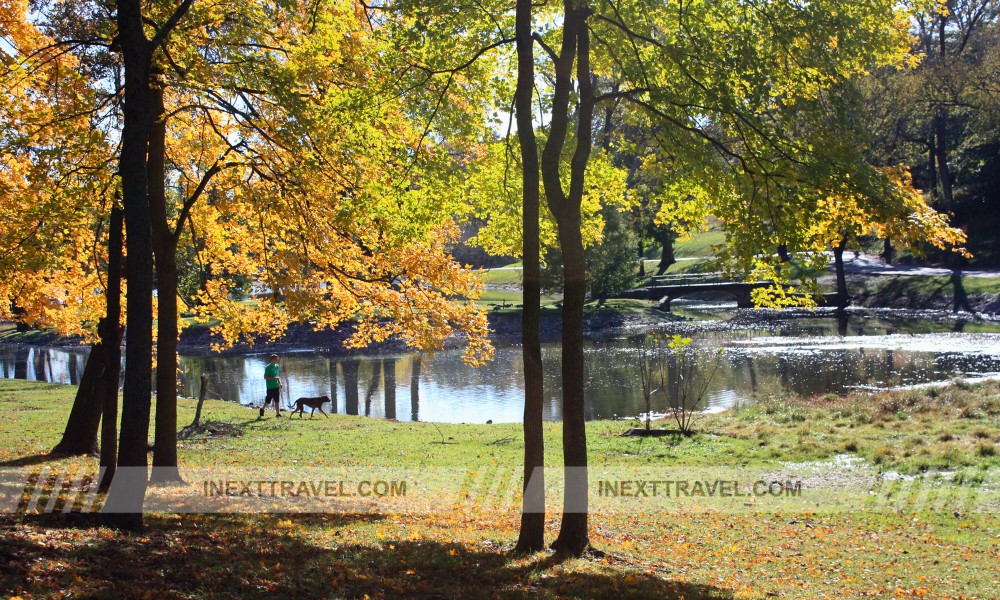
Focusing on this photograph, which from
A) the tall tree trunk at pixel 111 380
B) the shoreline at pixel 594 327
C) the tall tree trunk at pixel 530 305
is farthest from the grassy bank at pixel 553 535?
the shoreline at pixel 594 327

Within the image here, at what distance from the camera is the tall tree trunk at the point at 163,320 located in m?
11.9

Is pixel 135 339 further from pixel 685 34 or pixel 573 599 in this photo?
pixel 685 34

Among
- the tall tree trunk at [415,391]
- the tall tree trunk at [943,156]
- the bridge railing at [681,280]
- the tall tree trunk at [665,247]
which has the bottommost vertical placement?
the tall tree trunk at [415,391]

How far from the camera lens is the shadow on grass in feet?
20.5

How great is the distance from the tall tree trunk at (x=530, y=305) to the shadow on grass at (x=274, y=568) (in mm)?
486

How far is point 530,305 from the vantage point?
923cm

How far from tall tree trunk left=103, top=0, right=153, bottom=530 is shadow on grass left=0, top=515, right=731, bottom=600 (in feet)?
1.85

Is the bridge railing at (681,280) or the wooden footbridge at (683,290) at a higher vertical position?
the bridge railing at (681,280)

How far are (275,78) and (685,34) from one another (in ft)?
16.9

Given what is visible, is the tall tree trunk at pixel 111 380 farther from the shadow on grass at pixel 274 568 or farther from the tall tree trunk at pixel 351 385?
the tall tree trunk at pixel 351 385

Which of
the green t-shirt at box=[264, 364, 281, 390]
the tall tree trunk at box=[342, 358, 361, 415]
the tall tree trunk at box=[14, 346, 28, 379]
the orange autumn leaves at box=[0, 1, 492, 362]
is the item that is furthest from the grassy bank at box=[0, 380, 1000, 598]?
the tall tree trunk at box=[14, 346, 28, 379]

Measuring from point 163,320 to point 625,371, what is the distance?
2532 centimetres

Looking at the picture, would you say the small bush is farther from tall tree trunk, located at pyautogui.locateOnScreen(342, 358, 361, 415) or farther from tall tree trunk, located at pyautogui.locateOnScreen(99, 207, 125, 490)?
tall tree trunk, located at pyautogui.locateOnScreen(342, 358, 361, 415)

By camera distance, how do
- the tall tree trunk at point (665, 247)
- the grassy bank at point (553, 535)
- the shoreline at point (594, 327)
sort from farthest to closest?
1. the tall tree trunk at point (665, 247)
2. the shoreline at point (594, 327)
3. the grassy bank at point (553, 535)
